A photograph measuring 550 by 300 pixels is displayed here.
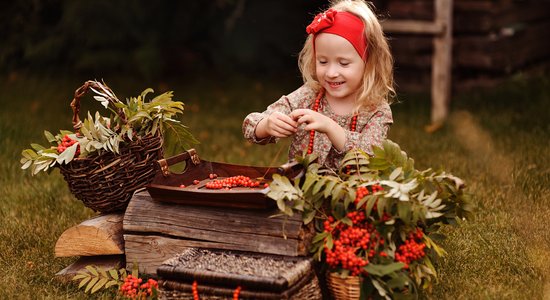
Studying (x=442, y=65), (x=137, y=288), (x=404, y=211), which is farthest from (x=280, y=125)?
(x=442, y=65)

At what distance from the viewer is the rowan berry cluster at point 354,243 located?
3.02 m

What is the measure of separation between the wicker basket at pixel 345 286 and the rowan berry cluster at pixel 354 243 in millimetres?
32

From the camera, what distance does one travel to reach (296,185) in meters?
3.14

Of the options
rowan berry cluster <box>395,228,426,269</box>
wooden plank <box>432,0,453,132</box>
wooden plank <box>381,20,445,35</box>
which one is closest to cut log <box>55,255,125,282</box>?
rowan berry cluster <box>395,228,426,269</box>

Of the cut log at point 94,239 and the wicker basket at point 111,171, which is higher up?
the wicker basket at point 111,171

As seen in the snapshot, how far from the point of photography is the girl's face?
3.54 meters

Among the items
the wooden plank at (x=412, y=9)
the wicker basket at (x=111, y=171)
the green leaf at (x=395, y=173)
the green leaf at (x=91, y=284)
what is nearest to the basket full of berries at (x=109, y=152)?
the wicker basket at (x=111, y=171)

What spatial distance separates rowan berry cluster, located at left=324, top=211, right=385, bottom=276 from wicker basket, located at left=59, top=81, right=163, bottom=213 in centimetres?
96

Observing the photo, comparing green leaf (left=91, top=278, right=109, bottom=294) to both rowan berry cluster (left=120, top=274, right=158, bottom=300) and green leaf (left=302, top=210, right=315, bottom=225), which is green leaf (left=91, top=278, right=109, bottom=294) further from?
green leaf (left=302, top=210, right=315, bottom=225)

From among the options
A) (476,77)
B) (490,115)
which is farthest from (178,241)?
(476,77)

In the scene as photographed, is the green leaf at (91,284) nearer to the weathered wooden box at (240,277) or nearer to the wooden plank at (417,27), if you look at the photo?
the weathered wooden box at (240,277)

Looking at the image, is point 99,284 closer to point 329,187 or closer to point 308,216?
point 308,216

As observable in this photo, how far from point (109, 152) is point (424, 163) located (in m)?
2.52

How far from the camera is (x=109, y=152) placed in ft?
11.4
